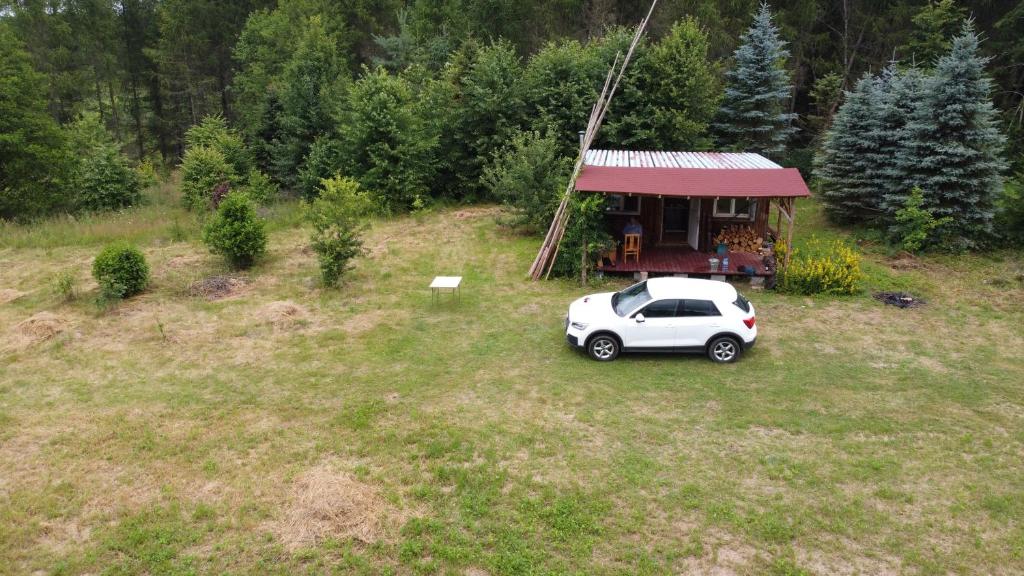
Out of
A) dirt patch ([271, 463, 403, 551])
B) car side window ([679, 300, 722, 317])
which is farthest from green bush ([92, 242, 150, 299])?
car side window ([679, 300, 722, 317])

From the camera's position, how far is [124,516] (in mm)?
7891

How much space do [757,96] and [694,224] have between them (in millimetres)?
10520

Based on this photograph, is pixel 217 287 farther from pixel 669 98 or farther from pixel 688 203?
pixel 669 98

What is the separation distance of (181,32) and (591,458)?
44.8m

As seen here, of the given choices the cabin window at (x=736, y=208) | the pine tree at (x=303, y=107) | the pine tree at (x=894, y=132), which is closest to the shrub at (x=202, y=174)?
the pine tree at (x=303, y=107)

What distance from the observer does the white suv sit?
12234 mm

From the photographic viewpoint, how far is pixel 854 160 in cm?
2212

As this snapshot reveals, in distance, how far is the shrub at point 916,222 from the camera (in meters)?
18.7

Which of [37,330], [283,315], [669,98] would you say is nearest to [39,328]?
[37,330]

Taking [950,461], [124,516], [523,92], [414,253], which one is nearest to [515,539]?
[124,516]

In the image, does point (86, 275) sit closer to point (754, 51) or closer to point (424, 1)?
point (754, 51)

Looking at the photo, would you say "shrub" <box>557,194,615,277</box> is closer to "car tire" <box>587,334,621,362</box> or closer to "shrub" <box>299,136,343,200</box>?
"car tire" <box>587,334,621,362</box>

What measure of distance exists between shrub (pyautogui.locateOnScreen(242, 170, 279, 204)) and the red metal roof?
16.6 metres

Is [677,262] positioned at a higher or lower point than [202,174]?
lower
